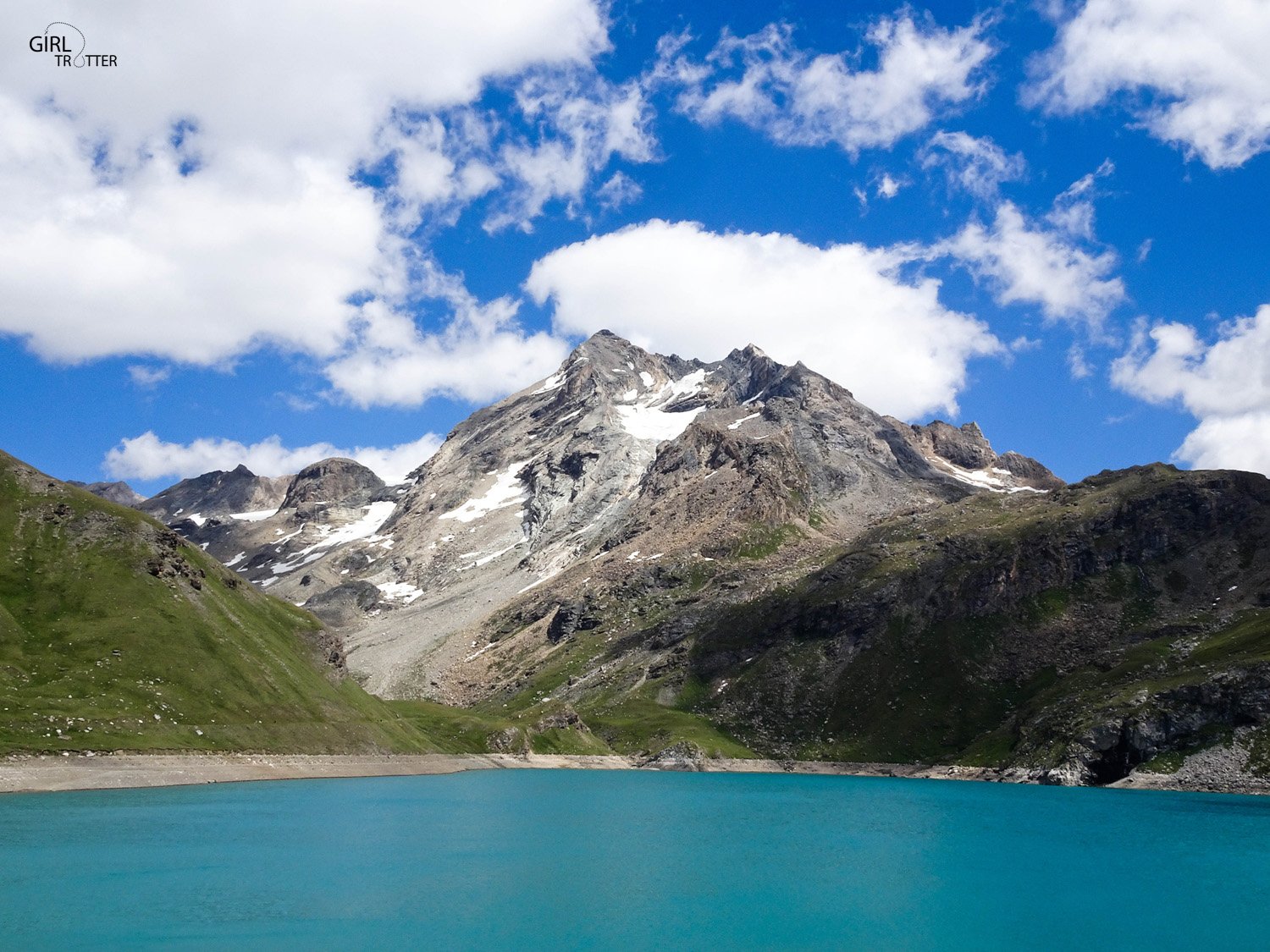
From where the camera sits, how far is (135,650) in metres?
131

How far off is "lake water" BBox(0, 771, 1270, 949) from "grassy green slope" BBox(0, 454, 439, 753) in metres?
10.3

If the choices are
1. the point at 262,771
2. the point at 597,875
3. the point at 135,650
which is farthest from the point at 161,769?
the point at 597,875

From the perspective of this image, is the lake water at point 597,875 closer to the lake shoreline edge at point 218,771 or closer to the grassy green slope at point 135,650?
the lake shoreline edge at point 218,771

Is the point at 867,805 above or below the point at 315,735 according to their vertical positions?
below

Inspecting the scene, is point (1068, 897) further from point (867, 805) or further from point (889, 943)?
point (867, 805)

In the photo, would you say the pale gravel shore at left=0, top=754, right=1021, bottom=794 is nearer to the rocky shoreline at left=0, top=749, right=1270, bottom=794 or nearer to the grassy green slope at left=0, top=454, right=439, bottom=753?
the rocky shoreline at left=0, top=749, right=1270, bottom=794

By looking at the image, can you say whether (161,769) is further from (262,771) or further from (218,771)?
(262,771)

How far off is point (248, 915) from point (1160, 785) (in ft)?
549

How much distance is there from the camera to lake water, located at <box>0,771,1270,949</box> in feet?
182

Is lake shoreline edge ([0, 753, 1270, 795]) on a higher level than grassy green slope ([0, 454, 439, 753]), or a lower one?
lower

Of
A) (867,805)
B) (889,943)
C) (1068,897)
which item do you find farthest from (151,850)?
(867,805)

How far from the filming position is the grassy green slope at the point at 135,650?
116m

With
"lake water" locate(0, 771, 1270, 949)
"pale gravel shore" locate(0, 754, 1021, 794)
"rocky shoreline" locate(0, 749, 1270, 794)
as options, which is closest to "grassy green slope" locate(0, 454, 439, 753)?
"pale gravel shore" locate(0, 754, 1021, 794)

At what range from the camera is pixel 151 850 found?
245ft
